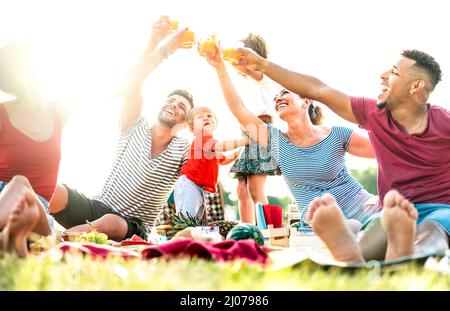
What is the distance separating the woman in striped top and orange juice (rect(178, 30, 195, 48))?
459 mm

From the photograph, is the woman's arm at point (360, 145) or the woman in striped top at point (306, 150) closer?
the woman in striped top at point (306, 150)

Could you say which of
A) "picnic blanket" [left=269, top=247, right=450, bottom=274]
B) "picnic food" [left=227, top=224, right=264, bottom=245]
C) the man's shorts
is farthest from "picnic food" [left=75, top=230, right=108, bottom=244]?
"picnic blanket" [left=269, top=247, right=450, bottom=274]

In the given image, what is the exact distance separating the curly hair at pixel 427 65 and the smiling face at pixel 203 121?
8.37 feet

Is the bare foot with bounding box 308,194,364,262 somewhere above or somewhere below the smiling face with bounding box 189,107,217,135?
below

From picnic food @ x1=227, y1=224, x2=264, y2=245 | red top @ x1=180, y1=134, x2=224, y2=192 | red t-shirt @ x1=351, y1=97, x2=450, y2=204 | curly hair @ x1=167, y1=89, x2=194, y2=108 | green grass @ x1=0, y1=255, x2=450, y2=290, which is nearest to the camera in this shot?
green grass @ x1=0, y1=255, x2=450, y2=290

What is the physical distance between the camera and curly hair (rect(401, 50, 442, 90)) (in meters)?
4.20

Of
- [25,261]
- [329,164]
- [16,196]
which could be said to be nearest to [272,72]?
[329,164]

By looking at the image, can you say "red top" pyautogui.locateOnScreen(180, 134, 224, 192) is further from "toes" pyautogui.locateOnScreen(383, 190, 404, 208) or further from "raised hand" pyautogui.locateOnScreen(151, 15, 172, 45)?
"toes" pyautogui.locateOnScreen(383, 190, 404, 208)

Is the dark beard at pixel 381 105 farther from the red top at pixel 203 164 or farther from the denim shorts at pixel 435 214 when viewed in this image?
the red top at pixel 203 164

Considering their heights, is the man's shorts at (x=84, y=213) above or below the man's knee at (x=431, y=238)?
below

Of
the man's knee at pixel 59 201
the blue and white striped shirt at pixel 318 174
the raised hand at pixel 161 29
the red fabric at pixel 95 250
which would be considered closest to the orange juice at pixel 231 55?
the blue and white striped shirt at pixel 318 174

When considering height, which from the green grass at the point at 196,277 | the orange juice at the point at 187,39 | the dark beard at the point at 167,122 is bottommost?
the green grass at the point at 196,277

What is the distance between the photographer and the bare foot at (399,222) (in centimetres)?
306
